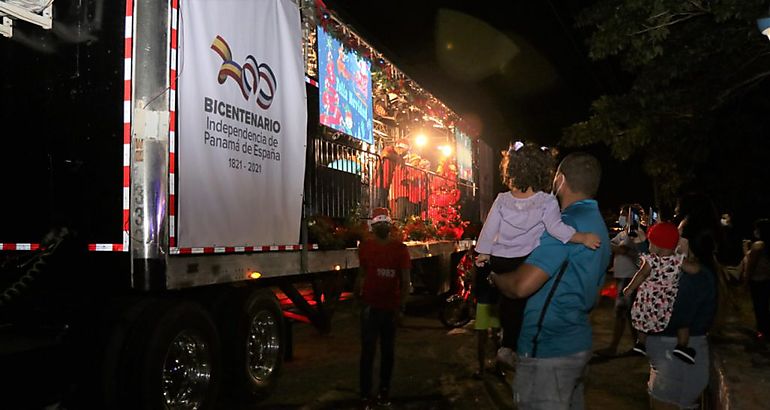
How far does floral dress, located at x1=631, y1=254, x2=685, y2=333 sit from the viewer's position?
14.7ft

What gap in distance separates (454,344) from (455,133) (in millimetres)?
7048

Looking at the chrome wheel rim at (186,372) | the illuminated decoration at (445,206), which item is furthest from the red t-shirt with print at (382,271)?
the illuminated decoration at (445,206)

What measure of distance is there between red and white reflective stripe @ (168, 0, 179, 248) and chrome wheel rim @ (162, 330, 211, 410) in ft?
2.94

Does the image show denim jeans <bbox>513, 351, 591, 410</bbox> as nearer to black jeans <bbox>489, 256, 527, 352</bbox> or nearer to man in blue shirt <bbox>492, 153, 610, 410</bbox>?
man in blue shirt <bbox>492, 153, 610, 410</bbox>

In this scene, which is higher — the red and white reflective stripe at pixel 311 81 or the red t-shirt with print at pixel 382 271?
the red and white reflective stripe at pixel 311 81

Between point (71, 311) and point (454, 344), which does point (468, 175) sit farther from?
point (71, 311)

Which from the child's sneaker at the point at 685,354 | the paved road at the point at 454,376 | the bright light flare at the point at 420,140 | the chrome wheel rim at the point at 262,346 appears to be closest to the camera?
the child's sneaker at the point at 685,354

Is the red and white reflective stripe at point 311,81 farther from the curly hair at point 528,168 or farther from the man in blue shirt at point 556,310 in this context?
the man in blue shirt at point 556,310

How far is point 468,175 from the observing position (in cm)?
1720

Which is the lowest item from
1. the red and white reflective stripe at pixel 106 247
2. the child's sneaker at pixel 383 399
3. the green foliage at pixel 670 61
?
the child's sneaker at pixel 383 399

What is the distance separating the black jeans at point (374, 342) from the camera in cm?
622

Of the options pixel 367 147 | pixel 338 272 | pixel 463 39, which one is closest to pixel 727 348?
pixel 338 272

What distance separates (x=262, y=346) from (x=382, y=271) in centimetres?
155

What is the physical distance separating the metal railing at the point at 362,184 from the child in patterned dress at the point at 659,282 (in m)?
3.73
